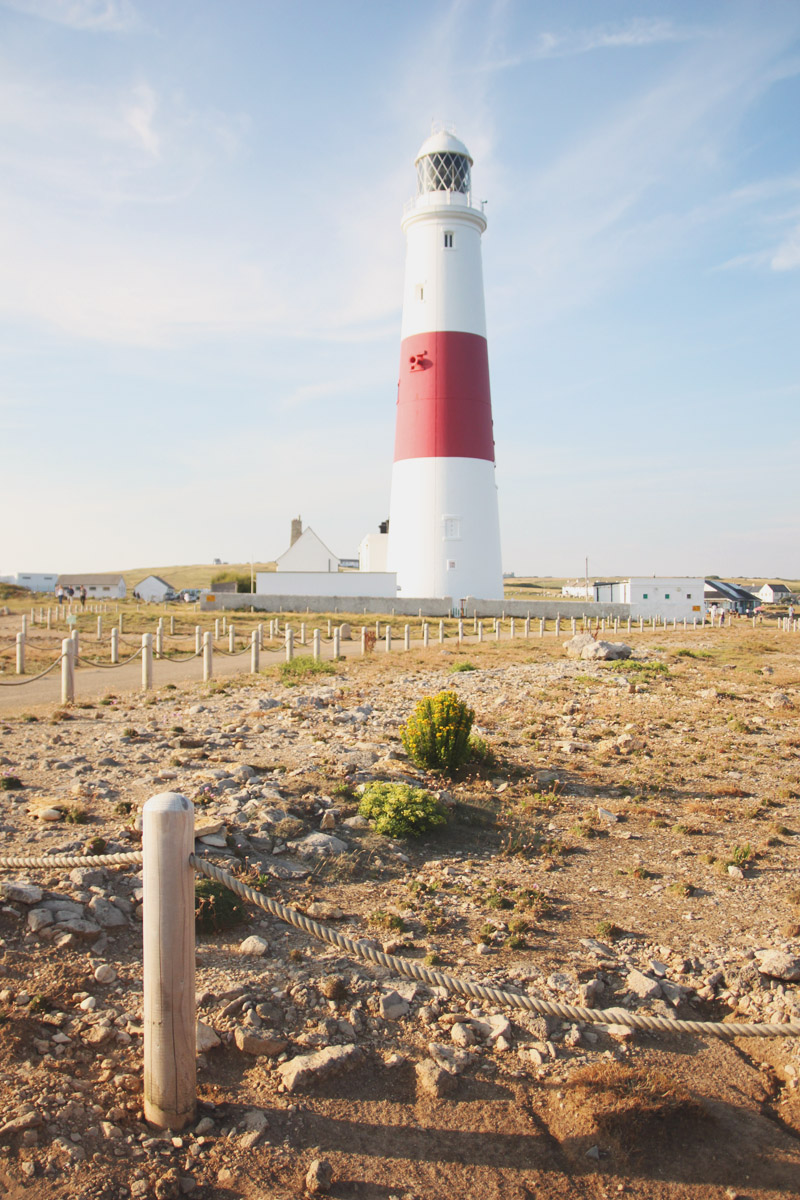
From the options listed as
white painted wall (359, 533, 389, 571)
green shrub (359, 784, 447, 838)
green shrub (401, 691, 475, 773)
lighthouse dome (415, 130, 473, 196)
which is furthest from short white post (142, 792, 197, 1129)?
white painted wall (359, 533, 389, 571)

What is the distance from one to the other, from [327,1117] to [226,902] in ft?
6.02

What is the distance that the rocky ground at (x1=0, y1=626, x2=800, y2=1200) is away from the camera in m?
3.67

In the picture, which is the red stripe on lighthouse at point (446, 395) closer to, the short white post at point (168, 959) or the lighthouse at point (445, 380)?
the lighthouse at point (445, 380)

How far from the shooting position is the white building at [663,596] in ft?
176

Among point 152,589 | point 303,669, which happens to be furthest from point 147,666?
point 152,589

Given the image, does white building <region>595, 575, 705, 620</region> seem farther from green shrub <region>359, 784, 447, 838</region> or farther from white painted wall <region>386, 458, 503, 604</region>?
green shrub <region>359, 784, 447, 838</region>

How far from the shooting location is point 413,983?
16.3 feet

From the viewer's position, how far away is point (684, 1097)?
4.10m

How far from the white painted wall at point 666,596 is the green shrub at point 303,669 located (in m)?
37.6

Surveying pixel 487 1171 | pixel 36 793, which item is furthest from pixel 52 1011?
pixel 36 793

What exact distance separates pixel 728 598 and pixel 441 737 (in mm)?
77022

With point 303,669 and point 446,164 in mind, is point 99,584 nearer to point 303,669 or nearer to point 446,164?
point 446,164

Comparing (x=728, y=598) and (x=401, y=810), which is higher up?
(x=728, y=598)

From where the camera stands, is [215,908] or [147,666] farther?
[147,666]
